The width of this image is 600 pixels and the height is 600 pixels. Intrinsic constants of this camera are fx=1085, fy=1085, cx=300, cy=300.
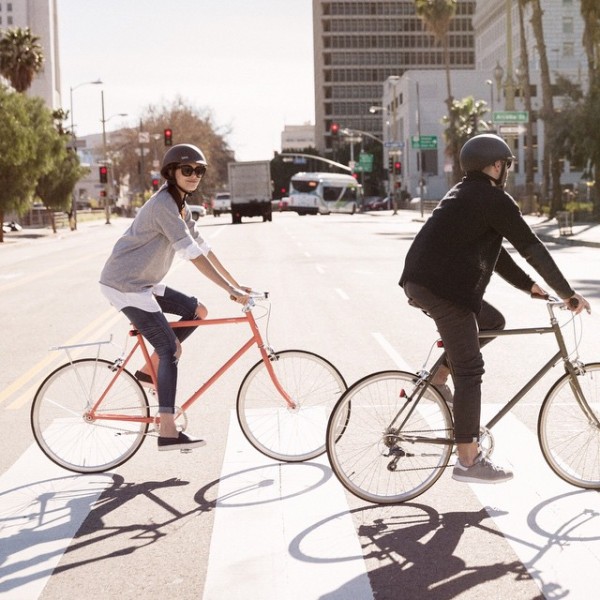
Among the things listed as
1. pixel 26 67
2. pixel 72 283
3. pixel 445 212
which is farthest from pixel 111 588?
pixel 26 67

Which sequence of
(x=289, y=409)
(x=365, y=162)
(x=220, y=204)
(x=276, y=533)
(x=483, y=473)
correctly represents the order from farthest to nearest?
(x=365, y=162) → (x=220, y=204) → (x=289, y=409) → (x=483, y=473) → (x=276, y=533)

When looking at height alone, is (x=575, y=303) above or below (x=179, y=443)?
above

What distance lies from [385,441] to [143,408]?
1.58 metres

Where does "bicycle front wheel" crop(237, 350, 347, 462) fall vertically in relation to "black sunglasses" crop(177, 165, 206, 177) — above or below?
below

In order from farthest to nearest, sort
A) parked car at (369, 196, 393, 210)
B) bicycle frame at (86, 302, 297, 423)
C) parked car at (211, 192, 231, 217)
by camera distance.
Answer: parked car at (369, 196, 393, 210) < parked car at (211, 192, 231, 217) < bicycle frame at (86, 302, 297, 423)

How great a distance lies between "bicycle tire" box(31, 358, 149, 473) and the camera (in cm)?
644

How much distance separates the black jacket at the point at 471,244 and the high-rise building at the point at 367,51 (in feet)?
555

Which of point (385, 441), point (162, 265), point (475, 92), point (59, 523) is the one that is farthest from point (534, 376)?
point (475, 92)

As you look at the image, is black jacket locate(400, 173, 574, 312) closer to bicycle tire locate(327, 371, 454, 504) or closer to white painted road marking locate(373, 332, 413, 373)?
bicycle tire locate(327, 371, 454, 504)

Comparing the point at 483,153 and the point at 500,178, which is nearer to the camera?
the point at 483,153

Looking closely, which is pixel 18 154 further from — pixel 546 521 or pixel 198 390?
pixel 546 521

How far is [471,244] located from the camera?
5.32 meters

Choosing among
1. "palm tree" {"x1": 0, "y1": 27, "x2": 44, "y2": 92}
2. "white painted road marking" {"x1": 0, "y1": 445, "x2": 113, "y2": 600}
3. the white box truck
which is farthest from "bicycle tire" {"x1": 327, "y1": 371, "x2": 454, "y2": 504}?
"palm tree" {"x1": 0, "y1": 27, "x2": 44, "y2": 92}

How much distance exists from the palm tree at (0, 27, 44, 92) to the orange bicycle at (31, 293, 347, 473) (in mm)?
62878
